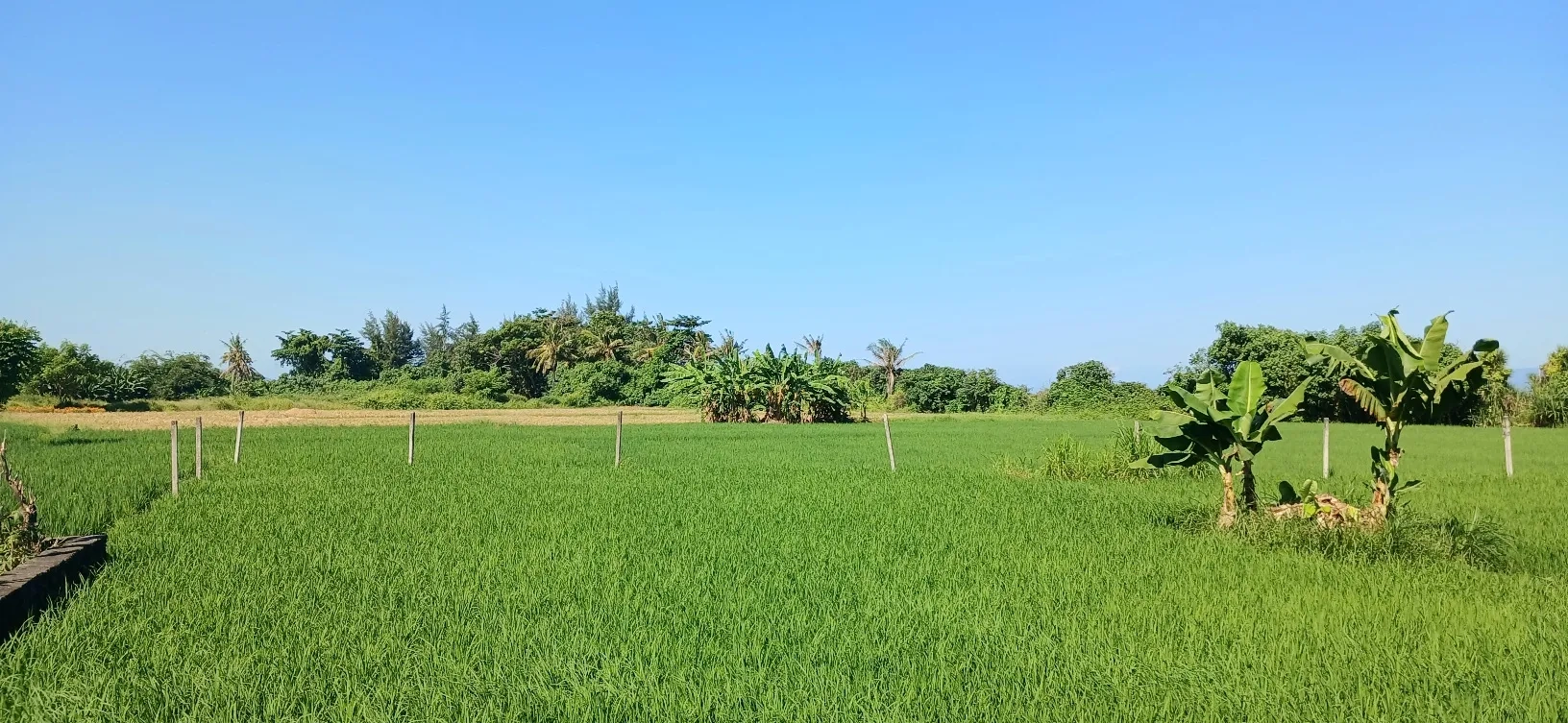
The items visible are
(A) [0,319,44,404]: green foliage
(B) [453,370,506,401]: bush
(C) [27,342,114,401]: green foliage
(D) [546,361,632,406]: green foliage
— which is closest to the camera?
(A) [0,319,44,404]: green foliage

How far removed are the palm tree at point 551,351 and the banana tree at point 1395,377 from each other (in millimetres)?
53932

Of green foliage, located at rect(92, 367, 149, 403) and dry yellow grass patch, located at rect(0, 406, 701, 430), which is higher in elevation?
green foliage, located at rect(92, 367, 149, 403)

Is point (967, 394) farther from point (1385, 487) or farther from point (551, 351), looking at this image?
point (1385, 487)

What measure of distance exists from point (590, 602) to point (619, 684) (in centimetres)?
160

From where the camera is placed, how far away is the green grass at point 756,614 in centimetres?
405

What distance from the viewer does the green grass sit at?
4.05 metres

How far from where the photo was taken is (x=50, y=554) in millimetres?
5977

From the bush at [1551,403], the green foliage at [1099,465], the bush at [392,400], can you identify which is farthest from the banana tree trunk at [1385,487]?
the bush at [392,400]

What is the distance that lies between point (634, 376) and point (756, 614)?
4872cm

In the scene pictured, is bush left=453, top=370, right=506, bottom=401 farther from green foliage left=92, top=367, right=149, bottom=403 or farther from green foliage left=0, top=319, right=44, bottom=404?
green foliage left=0, top=319, right=44, bottom=404

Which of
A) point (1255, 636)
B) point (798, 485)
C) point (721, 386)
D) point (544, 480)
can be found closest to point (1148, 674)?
point (1255, 636)

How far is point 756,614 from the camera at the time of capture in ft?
17.6

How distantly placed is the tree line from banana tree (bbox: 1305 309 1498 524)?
14.3m

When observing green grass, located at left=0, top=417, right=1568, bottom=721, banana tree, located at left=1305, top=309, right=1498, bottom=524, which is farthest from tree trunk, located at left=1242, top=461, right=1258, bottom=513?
banana tree, located at left=1305, top=309, right=1498, bottom=524
